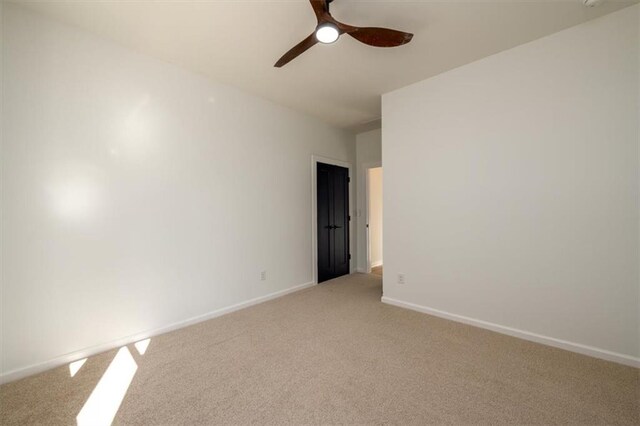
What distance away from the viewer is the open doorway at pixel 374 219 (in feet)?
16.6

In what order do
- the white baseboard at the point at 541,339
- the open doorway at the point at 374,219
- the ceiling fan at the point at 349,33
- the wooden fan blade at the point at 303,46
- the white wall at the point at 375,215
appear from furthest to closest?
the white wall at the point at 375,215, the open doorway at the point at 374,219, the white baseboard at the point at 541,339, the wooden fan blade at the point at 303,46, the ceiling fan at the point at 349,33

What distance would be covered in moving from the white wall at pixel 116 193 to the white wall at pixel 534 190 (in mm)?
2021

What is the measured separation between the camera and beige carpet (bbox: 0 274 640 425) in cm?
156

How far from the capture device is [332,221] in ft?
15.2

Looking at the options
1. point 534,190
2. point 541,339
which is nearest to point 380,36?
point 534,190

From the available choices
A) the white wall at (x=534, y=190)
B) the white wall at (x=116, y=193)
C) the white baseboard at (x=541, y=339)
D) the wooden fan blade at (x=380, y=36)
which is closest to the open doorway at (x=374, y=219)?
the white wall at (x=534, y=190)

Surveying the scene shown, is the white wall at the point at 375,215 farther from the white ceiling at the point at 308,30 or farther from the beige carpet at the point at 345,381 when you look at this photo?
the beige carpet at the point at 345,381

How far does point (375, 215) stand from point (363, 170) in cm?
105

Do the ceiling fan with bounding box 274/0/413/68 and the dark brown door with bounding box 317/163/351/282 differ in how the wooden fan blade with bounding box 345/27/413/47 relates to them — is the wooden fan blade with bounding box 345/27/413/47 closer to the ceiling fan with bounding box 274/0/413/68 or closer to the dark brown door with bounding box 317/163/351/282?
the ceiling fan with bounding box 274/0/413/68

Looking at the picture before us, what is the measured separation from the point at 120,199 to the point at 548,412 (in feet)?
11.4

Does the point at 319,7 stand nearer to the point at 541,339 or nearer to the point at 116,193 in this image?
the point at 116,193

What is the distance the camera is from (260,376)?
192cm

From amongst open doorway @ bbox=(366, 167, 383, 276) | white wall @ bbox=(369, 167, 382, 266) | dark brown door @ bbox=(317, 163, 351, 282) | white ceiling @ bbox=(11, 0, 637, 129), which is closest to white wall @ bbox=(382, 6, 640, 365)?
white ceiling @ bbox=(11, 0, 637, 129)

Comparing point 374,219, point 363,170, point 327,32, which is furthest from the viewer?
point 374,219
